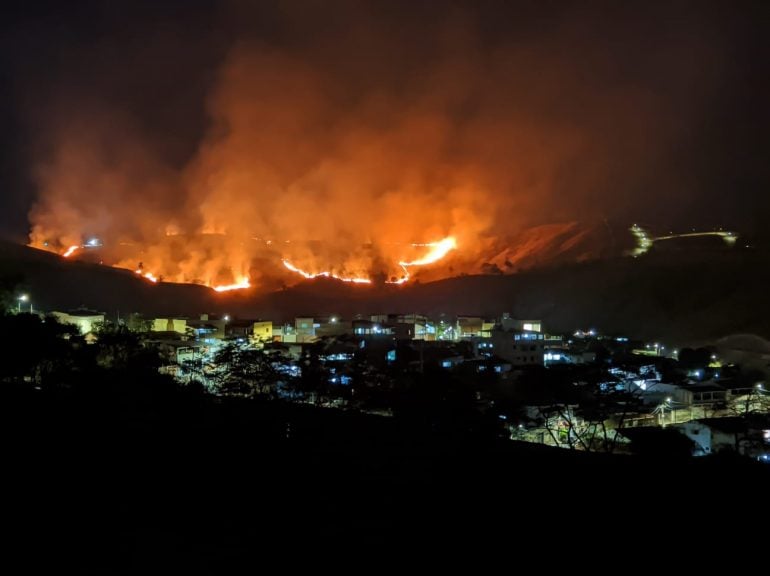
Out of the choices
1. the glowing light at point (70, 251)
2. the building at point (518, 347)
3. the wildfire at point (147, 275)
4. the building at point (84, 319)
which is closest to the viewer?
the building at point (84, 319)

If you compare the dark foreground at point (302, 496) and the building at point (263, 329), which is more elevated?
the building at point (263, 329)

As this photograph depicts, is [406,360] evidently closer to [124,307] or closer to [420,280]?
[124,307]

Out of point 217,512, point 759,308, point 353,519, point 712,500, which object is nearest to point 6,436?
point 217,512

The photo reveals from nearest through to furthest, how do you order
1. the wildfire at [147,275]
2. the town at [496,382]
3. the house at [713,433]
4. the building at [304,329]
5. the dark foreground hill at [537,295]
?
1. the town at [496,382]
2. the house at [713,433]
3. the building at [304,329]
4. the dark foreground hill at [537,295]
5. the wildfire at [147,275]

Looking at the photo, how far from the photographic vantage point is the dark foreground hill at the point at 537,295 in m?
34.3

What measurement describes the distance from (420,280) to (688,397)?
107ft

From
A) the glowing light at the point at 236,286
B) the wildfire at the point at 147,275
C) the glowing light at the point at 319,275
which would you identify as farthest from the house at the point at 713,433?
the glowing light at the point at 319,275

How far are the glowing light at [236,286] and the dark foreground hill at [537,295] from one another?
1166mm

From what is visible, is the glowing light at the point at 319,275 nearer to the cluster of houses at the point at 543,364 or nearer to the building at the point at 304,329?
the cluster of houses at the point at 543,364

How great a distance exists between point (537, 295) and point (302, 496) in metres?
37.6

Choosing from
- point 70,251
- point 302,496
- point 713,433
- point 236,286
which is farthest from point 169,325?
point 70,251

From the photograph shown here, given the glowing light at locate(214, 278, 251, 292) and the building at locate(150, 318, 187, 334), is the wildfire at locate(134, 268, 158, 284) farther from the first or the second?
the building at locate(150, 318, 187, 334)

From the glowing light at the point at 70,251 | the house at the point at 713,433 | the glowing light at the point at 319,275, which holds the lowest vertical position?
the house at the point at 713,433

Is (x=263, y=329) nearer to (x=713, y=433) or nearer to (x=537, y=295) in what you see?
(x=713, y=433)
